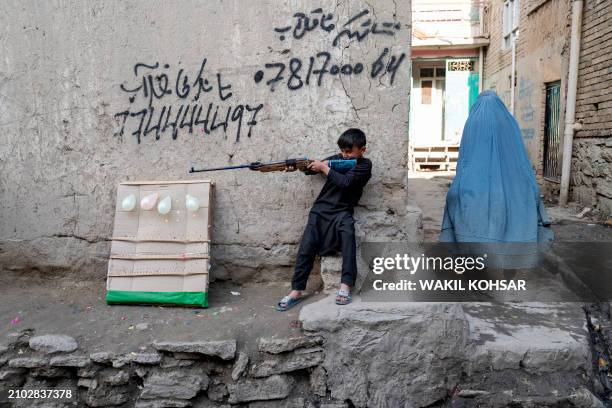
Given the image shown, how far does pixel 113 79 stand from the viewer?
11.2 ft

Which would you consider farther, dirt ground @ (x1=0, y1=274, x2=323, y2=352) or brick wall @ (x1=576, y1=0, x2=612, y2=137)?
brick wall @ (x1=576, y1=0, x2=612, y2=137)

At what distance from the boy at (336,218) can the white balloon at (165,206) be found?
941 millimetres

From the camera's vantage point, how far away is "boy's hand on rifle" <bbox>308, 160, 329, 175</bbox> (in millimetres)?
3016

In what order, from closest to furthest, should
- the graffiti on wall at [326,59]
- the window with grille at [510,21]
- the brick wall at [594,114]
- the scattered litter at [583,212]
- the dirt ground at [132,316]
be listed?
the dirt ground at [132,316]
the graffiti on wall at [326,59]
the brick wall at [594,114]
the scattered litter at [583,212]
the window with grille at [510,21]

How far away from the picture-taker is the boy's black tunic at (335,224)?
299 centimetres

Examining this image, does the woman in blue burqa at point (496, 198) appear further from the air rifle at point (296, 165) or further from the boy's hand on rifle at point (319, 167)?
the boy's hand on rifle at point (319, 167)

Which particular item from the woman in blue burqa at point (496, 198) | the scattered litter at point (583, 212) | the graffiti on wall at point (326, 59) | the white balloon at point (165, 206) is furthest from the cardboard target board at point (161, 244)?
the scattered litter at point (583, 212)

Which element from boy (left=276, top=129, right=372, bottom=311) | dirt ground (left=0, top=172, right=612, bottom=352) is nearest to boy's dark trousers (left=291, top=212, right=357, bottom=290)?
boy (left=276, top=129, right=372, bottom=311)

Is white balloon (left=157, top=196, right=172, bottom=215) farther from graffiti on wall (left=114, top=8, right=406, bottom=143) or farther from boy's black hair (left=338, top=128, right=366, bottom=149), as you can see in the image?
boy's black hair (left=338, top=128, right=366, bottom=149)

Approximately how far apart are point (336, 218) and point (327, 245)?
184mm

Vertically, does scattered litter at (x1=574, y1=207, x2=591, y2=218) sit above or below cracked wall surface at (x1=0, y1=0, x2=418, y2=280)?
below

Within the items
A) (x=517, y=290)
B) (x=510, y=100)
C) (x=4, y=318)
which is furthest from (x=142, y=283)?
(x=510, y=100)

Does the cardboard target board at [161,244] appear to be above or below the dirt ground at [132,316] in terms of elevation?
above

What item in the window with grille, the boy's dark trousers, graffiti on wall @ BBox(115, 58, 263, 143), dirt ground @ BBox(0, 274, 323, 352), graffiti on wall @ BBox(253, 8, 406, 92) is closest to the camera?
dirt ground @ BBox(0, 274, 323, 352)
